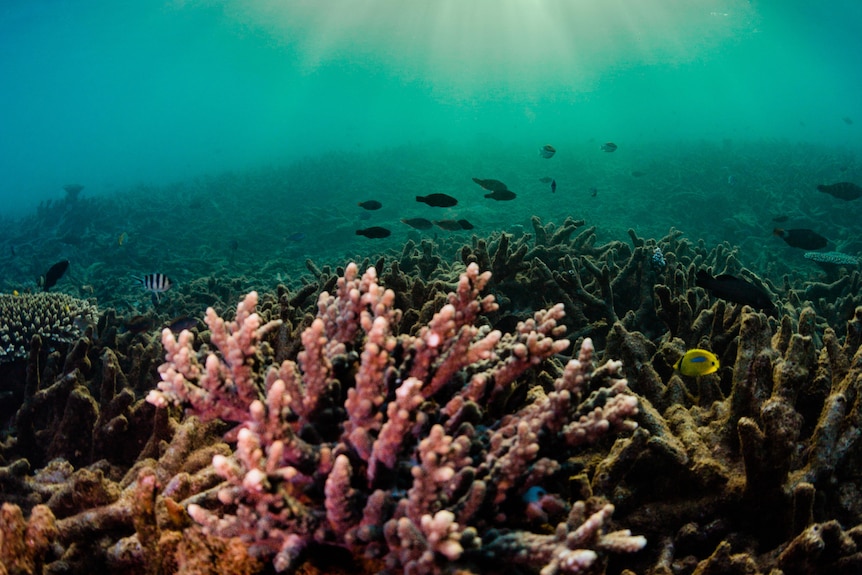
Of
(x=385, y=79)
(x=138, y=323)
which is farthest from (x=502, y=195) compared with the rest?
(x=385, y=79)

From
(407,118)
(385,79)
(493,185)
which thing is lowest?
(493,185)

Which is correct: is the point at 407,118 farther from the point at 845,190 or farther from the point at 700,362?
the point at 700,362

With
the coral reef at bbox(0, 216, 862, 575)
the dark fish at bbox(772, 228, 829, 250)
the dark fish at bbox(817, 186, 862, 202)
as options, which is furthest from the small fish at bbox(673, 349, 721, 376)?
the dark fish at bbox(817, 186, 862, 202)

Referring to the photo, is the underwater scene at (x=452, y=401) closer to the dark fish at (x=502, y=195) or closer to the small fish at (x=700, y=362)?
the small fish at (x=700, y=362)

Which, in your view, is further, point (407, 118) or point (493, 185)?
point (407, 118)

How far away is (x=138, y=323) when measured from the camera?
5.82 meters

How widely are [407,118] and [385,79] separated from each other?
1708cm

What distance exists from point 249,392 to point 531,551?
115 cm

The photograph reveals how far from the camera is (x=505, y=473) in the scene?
1.48 meters

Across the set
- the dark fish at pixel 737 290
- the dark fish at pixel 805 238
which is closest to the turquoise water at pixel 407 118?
the dark fish at pixel 805 238

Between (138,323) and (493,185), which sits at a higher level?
(493,185)

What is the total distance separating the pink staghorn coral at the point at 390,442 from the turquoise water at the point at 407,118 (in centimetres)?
1496

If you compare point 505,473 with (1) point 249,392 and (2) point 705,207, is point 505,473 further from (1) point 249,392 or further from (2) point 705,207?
(2) point 705,207

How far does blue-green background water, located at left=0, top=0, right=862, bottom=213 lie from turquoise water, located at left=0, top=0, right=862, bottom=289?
0.83 meters
